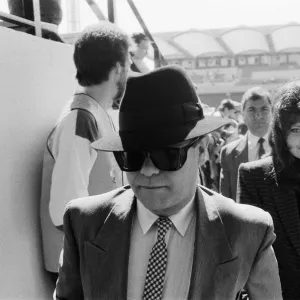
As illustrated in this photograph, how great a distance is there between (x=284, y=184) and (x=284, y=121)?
29 centimetres

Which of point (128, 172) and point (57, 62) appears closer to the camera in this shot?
point (128, 172)

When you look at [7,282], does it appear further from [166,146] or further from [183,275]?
[166,146]

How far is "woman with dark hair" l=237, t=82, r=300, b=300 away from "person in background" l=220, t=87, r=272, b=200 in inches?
68.8

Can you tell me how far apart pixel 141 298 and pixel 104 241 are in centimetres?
20

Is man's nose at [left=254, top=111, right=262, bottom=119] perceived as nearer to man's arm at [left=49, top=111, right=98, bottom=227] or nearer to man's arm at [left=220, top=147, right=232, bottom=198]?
man's arm at [left=220, top=147, right=232, bottom=198]

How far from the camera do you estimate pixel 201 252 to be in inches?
49.3

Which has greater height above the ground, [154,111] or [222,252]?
[154,111]

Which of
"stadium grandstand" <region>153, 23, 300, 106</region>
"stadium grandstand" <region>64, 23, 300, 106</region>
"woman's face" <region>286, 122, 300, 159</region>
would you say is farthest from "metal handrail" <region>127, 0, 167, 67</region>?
"stadium grandstand" <region>153, 23, 300, 106</region>

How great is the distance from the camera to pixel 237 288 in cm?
127

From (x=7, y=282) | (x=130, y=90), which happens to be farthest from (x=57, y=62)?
(x=130, y=90)

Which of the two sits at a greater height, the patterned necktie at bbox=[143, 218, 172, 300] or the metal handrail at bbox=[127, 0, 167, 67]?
the metal handrail at bbox=[127, 0, 167, 67]

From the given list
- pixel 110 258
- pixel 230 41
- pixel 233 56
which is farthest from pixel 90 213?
pixel 233 56

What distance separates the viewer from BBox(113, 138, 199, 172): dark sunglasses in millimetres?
1212

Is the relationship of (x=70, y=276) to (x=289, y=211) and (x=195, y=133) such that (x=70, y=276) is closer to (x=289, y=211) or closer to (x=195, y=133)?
(x=195, y=133)
